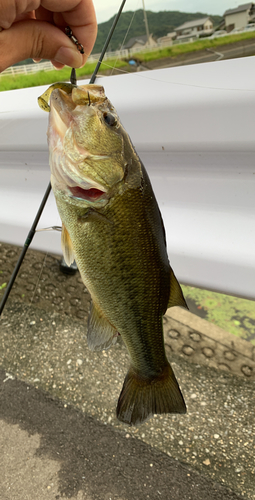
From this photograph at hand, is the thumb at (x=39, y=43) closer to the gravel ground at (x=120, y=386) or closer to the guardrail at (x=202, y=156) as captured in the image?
the guardrail at (x=202, y=156)

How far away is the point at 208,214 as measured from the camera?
1.43 m

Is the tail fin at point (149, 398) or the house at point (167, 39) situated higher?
the house at point (167, 39)

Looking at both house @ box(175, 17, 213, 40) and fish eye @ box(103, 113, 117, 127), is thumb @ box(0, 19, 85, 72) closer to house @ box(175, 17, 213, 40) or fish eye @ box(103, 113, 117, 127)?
fish eye @ box(103, 113, 117, 127)

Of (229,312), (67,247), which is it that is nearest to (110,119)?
(67,247)

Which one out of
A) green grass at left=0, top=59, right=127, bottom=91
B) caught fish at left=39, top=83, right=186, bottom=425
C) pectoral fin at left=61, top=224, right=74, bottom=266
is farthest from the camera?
green grass at left=0, top=59, right=127, bottom=91

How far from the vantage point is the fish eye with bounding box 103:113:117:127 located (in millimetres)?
741

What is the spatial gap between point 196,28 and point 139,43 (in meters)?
0.24

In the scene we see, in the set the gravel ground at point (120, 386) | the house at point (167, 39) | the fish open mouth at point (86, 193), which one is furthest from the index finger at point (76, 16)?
the gravel ground at point (120, 386)

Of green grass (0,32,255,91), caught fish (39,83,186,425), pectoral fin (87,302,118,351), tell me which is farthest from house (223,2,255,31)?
pectoral fin (87,302,118,351)

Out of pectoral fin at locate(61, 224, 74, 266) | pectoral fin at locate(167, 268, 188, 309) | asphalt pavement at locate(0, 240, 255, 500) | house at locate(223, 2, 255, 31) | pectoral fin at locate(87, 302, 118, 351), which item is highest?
house at locate(223, 2, 255, 31)

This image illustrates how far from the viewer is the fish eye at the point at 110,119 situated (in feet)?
2.43

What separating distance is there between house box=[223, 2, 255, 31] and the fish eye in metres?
0.84

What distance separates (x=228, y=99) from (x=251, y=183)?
0.34m

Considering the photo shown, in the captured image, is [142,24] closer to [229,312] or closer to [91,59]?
[91,59]
